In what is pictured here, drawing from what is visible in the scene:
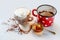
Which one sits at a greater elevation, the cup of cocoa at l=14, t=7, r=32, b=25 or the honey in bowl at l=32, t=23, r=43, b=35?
the cup of cocoa at l=14, t=7, r=32, b=25

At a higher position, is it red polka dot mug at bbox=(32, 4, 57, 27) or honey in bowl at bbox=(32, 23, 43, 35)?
red polka dot mug at bbox=(32, 4, 57, 27)

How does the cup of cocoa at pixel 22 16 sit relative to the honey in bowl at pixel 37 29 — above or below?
above

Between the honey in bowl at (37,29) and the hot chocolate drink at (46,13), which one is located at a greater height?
the hot chocolate drink at (46,13)

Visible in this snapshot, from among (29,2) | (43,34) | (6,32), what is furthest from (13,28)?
(29,2)

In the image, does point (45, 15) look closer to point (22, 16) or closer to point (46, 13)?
point (46, 13)

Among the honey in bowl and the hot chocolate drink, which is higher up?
the hot chocolate drink

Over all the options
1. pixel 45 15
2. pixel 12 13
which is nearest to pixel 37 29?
pixel 45 15

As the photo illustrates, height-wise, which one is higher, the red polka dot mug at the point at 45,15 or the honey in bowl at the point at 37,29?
the red polka dot mug at the point at 45,15

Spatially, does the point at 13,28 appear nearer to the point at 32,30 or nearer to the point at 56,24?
the point at 32,30
